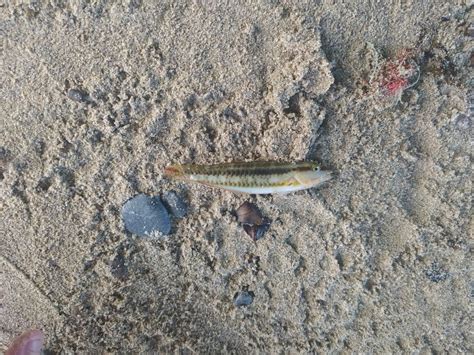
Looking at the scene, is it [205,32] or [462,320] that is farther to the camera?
[462,320]

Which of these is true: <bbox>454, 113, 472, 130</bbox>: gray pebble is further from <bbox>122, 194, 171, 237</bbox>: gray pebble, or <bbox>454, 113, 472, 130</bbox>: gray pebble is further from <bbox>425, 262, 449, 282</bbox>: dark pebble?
<bbox>122, 194, 171, 237</bbox>: gray pebble

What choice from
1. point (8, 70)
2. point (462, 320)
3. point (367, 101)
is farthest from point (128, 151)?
point (462, 320)

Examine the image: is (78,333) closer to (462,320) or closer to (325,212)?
(325,212)

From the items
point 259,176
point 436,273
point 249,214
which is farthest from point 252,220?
point 436,273

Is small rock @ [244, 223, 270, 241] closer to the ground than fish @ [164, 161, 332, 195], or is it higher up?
closer to the ground

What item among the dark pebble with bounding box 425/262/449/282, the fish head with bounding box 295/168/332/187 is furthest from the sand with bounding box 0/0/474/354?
the fish head with bounding box 295/168/332/187

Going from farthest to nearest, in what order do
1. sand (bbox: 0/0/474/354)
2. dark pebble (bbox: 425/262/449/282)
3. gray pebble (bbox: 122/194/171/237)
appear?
dark pebble (bbox: 425/262/449/282), gray pebble (bbox: 122/194/171/237), sand (bbox: 0/0/474/354)

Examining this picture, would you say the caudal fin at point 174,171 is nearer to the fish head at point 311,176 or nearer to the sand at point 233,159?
the sand at point 233,159
